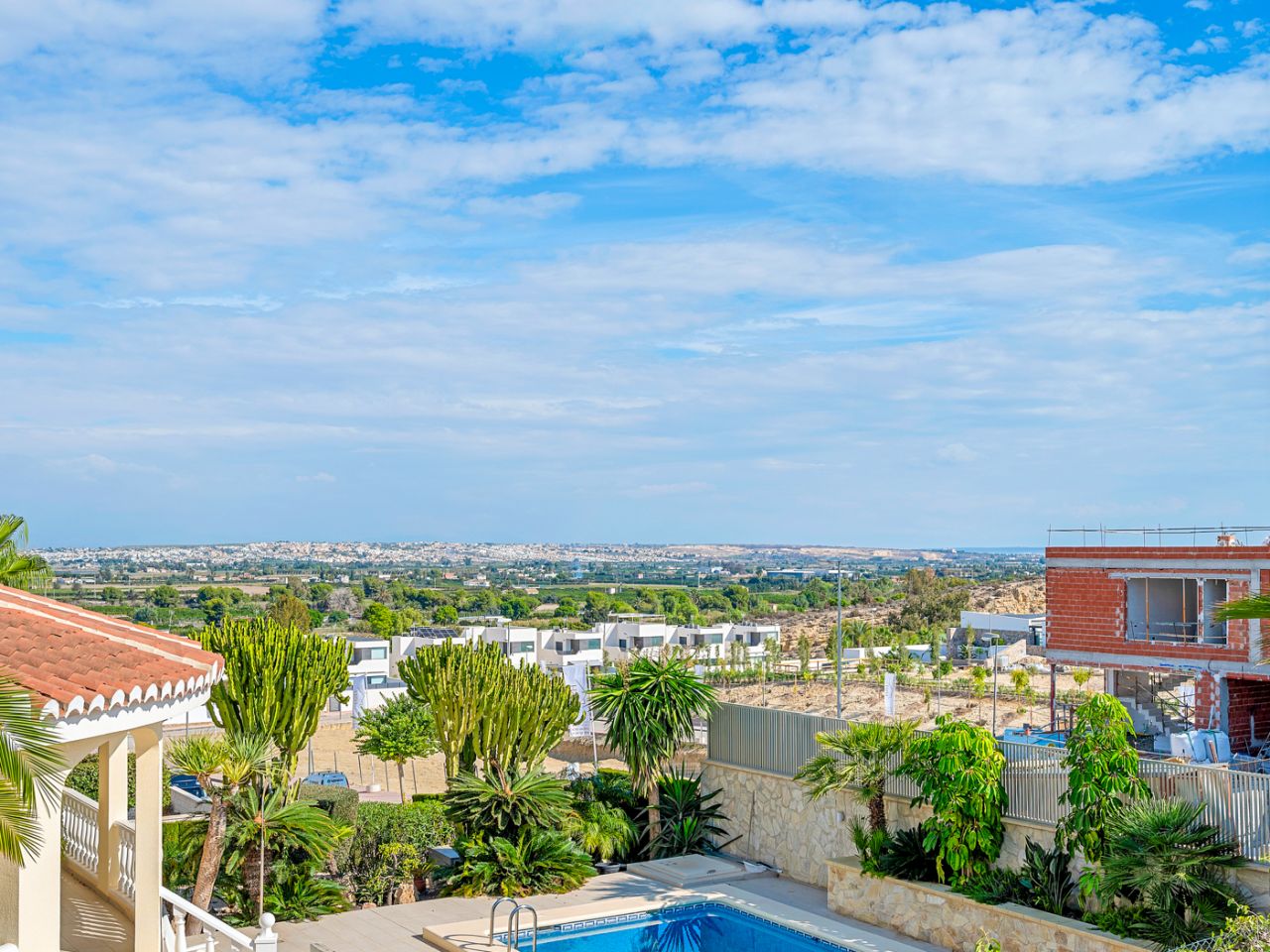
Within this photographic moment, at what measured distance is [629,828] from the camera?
19.9 m

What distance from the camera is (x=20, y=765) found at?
244 inches

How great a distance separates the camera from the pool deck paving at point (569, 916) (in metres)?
15.4

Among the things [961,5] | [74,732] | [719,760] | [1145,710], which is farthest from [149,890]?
[1145,710]

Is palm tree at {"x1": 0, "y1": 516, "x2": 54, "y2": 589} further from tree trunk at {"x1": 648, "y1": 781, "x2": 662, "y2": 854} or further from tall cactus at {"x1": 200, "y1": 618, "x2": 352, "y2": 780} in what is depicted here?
tree trunk at {"x1": 648, "y1": 781, "x2": 662, "y2": 854}

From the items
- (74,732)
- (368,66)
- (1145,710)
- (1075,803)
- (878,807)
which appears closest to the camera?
(74,732)

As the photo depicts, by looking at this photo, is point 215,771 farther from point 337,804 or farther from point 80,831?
point 337,804

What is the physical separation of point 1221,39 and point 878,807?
1291 centimetres

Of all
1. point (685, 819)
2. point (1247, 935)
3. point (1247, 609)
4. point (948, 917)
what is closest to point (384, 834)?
point (685, 819)

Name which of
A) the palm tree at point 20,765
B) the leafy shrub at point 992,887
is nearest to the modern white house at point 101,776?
the palm tree at point 20,765

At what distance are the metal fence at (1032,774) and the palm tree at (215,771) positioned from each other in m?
8.25

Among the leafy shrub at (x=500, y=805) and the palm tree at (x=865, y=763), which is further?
the leafy shrub at (x=500, y=805)

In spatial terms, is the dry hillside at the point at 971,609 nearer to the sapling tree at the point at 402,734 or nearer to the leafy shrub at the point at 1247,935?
the sapling tree at the point at 402,734

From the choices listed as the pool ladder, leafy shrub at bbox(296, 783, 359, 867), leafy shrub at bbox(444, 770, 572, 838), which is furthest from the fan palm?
the pool ladder

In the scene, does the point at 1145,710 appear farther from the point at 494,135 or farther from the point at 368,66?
the point at 368,66
